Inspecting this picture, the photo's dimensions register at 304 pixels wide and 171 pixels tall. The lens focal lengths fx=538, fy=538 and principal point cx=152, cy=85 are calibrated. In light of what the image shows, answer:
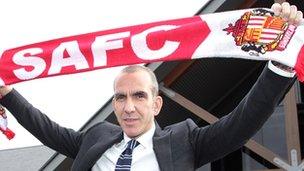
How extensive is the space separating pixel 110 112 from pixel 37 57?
4179 mm

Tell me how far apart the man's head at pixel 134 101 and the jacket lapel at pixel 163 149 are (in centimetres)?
7

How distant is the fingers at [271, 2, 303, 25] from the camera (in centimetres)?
246

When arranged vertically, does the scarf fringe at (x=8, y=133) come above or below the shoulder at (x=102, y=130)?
below

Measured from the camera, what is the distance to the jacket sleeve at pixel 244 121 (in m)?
2.37

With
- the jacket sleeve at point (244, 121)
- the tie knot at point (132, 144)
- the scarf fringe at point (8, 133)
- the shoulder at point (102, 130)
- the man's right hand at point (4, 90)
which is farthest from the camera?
the scarf fringe at point (8, 133)

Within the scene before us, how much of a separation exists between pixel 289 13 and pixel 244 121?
542mm

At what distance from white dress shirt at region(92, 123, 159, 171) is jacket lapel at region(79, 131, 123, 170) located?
0.03m

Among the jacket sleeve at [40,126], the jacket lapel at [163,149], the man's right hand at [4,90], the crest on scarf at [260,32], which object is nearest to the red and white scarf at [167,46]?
the crest on scarf at [260,32]

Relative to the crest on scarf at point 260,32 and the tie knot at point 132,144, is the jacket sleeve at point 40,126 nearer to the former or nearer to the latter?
the tie knot at point 132,144

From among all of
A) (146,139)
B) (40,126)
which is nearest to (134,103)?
(146,139)

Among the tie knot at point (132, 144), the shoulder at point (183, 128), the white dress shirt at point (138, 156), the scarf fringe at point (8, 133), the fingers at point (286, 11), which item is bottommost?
the scarf fringe at point (8, 133)

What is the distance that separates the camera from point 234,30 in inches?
112

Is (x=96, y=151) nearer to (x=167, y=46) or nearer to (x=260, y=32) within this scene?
(x=167, y=46)

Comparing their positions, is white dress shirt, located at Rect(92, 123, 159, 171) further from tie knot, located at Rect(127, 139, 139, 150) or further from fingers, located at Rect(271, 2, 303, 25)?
fingers, located at Rect(271, 2, 303, 25)
